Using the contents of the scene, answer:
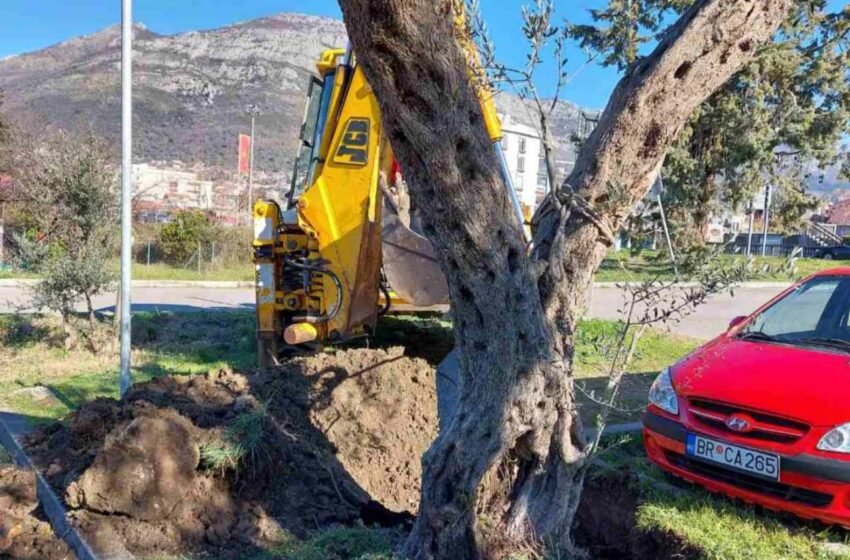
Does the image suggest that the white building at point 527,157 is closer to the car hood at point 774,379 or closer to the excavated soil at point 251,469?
the car hood at point 774,379

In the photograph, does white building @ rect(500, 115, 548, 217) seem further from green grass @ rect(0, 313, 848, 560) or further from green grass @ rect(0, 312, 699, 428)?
green grass @ rect(0, 312, 699, 428)

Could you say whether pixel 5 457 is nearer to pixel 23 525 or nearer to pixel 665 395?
pixel 23 525

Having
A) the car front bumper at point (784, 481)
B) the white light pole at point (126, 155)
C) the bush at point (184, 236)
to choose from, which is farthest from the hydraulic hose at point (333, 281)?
the bush at point (184, 236)

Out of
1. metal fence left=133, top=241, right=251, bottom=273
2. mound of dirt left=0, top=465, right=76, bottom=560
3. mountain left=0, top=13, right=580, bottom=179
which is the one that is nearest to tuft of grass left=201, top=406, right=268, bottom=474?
mound of dirt left=0, top=465, right=76, bottom=560

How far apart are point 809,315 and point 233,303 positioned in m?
13.2

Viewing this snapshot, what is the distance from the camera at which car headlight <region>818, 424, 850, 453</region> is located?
12.9ft

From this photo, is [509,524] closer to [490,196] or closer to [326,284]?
[490,196]

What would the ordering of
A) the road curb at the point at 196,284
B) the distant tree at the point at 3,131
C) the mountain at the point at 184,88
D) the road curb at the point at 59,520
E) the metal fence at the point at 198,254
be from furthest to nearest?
the mountain at the point at 184,88 < the metal fence at the point at 198,254 < the distant tree at the point at 3,131 < the road curb at the point at 196,284 < the road curb at the point at 59,520

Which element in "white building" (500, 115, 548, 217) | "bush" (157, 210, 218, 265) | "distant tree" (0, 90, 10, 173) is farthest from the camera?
"bush" (157, 210, 218, 265)

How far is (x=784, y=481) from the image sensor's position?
409 centimetres

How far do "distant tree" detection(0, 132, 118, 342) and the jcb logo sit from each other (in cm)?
428

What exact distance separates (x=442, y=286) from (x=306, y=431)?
2.02 meters

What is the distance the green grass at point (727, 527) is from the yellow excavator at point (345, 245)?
2.78m

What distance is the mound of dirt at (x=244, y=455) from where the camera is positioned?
13.9ft
